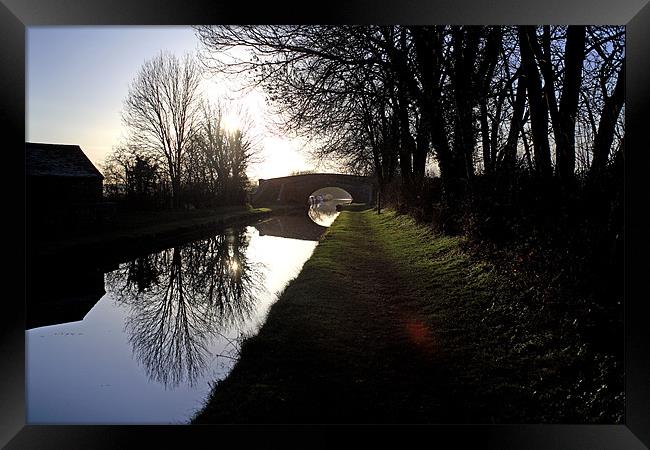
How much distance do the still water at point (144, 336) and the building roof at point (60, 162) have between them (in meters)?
2.05

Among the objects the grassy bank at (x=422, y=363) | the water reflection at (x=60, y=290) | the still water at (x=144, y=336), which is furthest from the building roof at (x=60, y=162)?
the grassy bank at (x=422, y=363)

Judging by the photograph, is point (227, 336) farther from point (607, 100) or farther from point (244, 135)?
point (244, 135)

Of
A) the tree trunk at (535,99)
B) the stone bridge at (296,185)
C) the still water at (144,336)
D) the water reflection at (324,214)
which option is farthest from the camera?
the stone bridge at (296,185)

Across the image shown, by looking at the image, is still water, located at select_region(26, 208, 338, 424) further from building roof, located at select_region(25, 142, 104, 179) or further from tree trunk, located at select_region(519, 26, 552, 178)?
tree trunk, located at select_region(519, 26, 552, 178)

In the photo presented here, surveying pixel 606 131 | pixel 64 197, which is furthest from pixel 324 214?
pixel 606 131

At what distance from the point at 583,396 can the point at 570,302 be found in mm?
960

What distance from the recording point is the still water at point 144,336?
412cm

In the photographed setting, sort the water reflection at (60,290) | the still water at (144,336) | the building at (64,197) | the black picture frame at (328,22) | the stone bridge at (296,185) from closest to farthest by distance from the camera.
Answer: the black picture frame at (328,22), the still water at (144,336), the water reflection at (60,290), the building at (64,197), the stone bridge at (296,185)

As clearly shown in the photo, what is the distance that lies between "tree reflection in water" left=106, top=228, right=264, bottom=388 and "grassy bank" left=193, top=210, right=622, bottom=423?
3.69ft

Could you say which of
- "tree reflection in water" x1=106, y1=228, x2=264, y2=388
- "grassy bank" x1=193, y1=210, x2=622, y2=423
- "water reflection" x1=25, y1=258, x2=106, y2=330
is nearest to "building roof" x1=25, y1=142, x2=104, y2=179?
"water reflection" x1=25, y1=258, x2=106, y2=330

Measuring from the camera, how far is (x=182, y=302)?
7910mm

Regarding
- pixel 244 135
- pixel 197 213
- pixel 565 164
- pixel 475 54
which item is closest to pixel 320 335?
pixel 565 164

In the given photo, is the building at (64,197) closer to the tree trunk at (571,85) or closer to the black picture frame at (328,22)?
the black picture frame at (328,22)

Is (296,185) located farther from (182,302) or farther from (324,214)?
A: (182,302)
